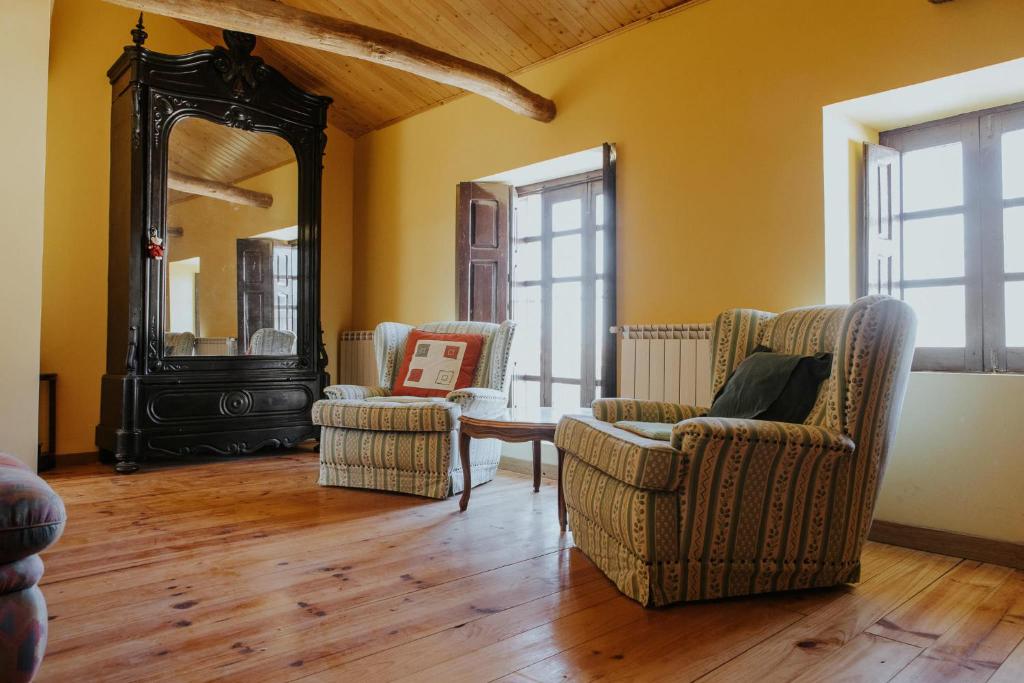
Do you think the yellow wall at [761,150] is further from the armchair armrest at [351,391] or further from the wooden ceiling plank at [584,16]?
the armchair armrest at [351,391]

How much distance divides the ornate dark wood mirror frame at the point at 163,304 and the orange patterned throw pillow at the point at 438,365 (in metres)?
1.10

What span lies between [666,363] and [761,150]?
1097 mm

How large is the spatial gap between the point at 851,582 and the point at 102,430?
13.3 ft

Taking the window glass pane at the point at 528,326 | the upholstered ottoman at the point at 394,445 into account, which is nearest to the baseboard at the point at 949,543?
the upholstered ottoman at the point at 394,445

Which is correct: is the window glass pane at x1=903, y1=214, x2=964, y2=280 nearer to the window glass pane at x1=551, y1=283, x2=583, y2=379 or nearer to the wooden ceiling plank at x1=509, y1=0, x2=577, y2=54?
the window glass pane at x1=551, y1=283, x2=583, y2=379

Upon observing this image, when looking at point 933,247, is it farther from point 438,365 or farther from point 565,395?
point 438,365

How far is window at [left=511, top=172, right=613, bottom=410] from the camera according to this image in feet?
14.2

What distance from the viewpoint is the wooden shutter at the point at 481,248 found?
4570 mm

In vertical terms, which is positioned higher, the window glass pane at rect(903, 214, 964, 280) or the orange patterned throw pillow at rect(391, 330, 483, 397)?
the window glass pane at rect(903, 214, 964, 280)

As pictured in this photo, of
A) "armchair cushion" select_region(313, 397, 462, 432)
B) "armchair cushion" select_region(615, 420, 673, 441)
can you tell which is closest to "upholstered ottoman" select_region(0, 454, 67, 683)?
"armchair cushion" select_region(615, 420, 673, 441)

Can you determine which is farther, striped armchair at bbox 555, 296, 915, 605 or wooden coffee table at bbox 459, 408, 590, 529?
wooden coffee table at bbox 459, 408, 590, 529

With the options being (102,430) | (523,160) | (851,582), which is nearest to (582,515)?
(851,582)

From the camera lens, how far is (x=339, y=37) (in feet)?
10.9

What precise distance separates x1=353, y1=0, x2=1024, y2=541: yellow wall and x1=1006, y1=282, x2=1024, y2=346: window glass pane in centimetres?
34
